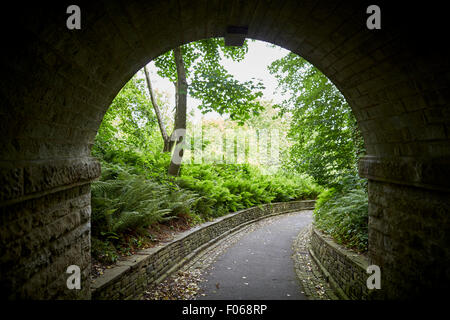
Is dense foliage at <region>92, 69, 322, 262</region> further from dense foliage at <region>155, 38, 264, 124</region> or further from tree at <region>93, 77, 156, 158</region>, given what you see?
dense foliage at <region>155, 38, 264, 124</region>

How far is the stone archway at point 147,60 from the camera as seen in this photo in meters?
2.08

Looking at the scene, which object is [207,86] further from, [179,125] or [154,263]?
[154,263]

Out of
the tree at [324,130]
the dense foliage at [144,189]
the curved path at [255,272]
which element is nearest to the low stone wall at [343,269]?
the curved path at [255,272]

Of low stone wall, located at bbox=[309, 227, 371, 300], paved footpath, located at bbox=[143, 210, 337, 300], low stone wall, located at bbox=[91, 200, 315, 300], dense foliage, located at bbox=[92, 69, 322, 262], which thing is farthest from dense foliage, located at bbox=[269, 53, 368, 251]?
low stone wall, located at bbox=[91, 200, 315, 300]

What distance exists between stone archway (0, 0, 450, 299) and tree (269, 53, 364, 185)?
2904 millimetres

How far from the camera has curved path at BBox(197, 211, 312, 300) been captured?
15.3 ft

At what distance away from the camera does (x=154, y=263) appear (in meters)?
4.72

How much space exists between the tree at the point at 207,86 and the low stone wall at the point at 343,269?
3.90 meters

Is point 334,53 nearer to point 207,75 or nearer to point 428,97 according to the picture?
point 428,97

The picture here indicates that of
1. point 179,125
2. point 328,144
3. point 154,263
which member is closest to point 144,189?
point 154,263

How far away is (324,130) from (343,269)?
357cm

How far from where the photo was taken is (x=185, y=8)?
9.53 ft

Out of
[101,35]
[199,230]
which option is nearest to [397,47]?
[101,35]

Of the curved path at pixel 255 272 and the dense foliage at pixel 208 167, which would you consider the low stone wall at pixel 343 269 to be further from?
the curved path at pixel 255 272
